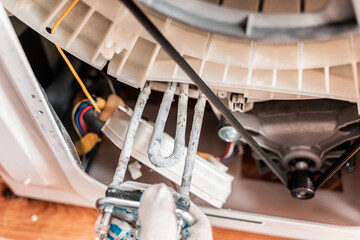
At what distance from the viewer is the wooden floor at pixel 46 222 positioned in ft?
3.36

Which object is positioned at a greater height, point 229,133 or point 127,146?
point 229,133

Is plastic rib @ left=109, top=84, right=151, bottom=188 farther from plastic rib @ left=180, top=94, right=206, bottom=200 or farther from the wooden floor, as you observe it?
the wooden floor

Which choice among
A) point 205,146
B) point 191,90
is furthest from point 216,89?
point 205,146

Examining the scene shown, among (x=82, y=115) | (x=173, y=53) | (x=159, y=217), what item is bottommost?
(x=159, y=217)

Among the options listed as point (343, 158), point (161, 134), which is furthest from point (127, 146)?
point (343, 158)

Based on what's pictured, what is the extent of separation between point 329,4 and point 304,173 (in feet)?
1.62

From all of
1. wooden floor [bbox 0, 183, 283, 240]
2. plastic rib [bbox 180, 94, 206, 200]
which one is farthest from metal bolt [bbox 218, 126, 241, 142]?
wooden floor [bbox 0, 183, 283, 240]

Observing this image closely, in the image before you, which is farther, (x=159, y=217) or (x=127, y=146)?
(x=127, y=146)

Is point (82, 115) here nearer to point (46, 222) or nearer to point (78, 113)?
point (78, 113)

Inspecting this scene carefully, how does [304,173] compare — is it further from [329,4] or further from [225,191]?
[329,4]

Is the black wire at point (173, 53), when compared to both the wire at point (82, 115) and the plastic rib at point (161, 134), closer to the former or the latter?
the plastic rib at point (161, 134)

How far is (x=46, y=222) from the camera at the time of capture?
105 centimetres

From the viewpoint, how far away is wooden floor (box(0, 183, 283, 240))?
40.4 inches

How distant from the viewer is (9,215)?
1.07 m
